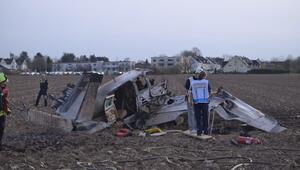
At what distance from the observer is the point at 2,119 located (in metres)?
9.52

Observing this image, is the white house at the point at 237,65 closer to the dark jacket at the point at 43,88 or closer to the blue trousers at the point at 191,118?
the dark jacket at the point at 43,88

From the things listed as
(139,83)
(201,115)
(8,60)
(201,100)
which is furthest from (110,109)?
(8,60)

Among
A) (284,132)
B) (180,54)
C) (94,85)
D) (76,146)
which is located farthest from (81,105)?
(180,54)

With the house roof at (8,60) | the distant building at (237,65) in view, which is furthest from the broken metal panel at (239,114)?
the house roof at (8,60)

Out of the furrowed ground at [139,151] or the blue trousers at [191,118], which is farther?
the blue trousers at [191,118]

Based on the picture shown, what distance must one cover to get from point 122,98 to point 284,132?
14.7 ft

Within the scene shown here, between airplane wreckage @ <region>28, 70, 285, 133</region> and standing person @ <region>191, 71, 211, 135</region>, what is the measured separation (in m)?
1.37

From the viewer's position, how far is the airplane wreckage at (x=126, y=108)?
40.8 ft

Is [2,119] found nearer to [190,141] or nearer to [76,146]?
[76,146]

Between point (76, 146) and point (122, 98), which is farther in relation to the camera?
point (122, 98)

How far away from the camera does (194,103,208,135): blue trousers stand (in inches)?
448

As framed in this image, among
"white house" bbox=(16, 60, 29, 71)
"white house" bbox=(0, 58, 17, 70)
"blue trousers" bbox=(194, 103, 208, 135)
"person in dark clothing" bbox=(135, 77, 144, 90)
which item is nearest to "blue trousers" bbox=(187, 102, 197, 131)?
"blue trousers" bbox=(194, 103, 208, 135)

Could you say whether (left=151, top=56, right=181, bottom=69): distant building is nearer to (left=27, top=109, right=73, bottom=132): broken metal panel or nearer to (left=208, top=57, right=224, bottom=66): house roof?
(left=208, top=57, right=224, bottom=66): house roof

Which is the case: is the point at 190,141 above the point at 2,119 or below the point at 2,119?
below
